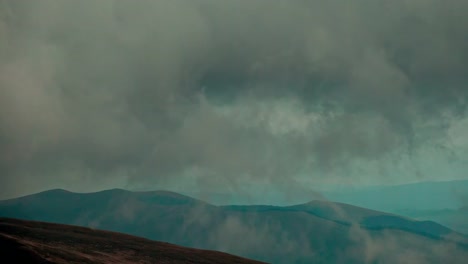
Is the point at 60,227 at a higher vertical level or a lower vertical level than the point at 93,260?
higher

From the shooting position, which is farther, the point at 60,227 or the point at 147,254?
the point at 60,227

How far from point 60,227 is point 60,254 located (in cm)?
8662

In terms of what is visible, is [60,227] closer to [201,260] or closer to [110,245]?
[110,245]

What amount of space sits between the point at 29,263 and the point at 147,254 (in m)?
71.3

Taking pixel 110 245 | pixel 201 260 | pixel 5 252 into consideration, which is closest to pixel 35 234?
pixel 110 245

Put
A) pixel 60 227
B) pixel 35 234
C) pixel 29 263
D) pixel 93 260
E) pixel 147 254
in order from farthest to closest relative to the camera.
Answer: pixel 60 227 → pixel 147 254 → pixel 35 234 → pixel 93 260 → pixel 29 263

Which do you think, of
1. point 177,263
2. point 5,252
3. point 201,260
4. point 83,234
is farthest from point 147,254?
point 5,252

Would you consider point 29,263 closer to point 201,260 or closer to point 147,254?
point 147,254

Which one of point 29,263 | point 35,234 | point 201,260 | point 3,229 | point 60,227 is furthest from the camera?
point 60,227

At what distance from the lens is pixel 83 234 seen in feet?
609

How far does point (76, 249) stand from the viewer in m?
140

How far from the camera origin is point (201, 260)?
180000 millimetres

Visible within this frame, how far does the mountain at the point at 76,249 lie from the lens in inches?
4161

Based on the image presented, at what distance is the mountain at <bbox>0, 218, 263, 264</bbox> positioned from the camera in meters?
106
